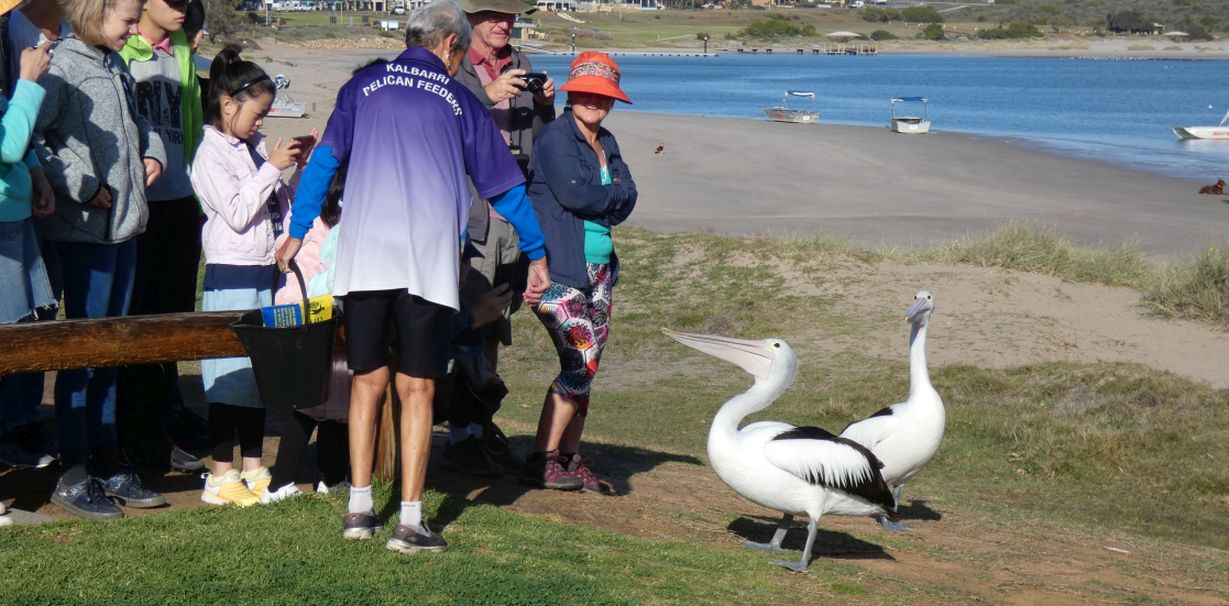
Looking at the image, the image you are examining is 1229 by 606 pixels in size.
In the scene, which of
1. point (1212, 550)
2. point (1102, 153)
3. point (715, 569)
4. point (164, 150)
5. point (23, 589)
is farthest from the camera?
point (1102, 153)

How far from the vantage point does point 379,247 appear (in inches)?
206

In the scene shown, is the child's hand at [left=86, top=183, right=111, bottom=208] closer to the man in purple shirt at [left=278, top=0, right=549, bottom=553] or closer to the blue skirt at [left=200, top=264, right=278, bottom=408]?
the blue skirt at [left=200, top=264, right=278, bottom=408]

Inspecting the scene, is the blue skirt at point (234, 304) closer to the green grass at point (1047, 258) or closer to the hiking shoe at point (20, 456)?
the hiking shoe at point (20, 456)

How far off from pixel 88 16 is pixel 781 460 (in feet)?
11.5

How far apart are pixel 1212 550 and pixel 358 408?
5.06 metres

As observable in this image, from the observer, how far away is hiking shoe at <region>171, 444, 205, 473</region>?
6.90 meters

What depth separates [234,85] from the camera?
6.23 meters

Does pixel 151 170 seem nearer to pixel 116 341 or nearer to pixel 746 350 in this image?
pixel 116 341

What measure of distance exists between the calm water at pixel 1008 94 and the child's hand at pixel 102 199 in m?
31.6

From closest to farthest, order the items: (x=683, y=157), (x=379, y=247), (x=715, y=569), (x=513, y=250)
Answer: (x=379, y=247) → (x=715, y=569) → (x=513, y=250) → (x=683, y=157)

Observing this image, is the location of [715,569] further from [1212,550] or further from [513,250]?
[1212,550]


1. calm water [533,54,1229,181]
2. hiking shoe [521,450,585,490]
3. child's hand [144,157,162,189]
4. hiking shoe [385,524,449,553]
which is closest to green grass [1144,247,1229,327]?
hiking shoe [521,450,585,490]

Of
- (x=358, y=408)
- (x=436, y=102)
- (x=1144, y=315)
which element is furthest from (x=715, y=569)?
(x=1144, y=315)

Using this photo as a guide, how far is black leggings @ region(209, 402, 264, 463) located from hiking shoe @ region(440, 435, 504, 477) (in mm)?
1137
